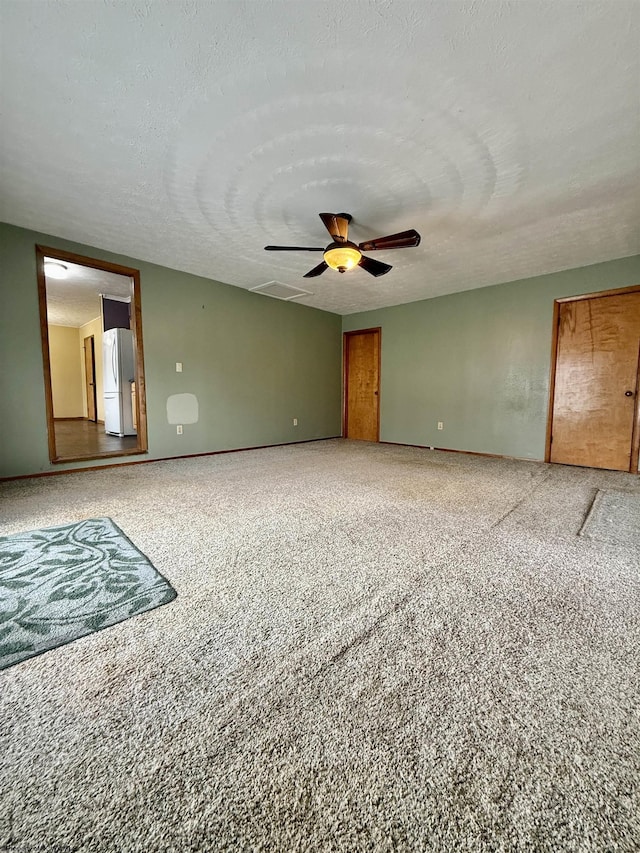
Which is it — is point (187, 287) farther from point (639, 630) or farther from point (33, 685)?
point (639, 630)

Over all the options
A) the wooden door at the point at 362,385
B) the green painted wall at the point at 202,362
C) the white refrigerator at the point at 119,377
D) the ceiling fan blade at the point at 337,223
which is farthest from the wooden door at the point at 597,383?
the white refrigerator at the point at 119,377

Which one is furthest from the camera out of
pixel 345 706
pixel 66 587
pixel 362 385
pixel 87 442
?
pixel 362 385

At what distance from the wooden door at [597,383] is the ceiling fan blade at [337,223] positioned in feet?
10.4

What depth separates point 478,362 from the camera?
5180mm

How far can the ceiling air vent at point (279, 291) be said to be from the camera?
502cm

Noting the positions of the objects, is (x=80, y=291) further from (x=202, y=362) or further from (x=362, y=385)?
(x=362, y=385)

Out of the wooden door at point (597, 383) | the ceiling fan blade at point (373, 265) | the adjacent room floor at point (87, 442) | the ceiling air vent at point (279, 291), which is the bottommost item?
the adjacent room floor at point (87, 442)

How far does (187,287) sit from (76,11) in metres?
3.25

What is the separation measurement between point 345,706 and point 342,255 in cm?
315

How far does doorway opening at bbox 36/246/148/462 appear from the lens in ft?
13.0

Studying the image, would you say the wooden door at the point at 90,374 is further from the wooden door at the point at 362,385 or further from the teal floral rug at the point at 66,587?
the teal floral rug at the point at 66,587

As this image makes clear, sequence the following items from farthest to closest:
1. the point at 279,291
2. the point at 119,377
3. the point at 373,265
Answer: the point at 119,377
the point at 279,291
the point at 373,265

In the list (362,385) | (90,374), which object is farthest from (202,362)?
(90,374)

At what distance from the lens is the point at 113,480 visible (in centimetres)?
355
